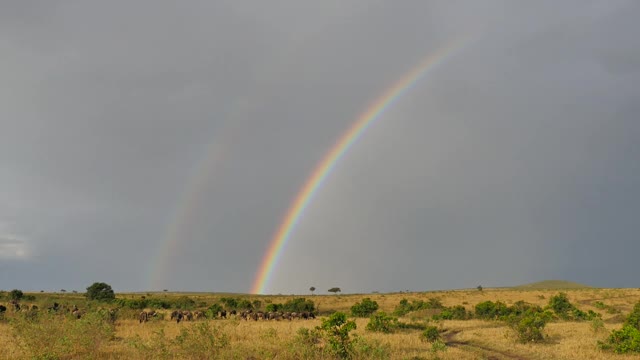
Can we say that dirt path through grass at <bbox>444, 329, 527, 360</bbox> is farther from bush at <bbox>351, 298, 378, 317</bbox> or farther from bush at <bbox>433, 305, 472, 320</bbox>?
bush at <bbox>351, 298, 378, 317</bbox>

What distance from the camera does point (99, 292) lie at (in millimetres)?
79688

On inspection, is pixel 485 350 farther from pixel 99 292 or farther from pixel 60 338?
pixel 99 292

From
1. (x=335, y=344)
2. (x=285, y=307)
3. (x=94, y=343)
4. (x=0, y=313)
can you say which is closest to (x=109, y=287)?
(x=285, y=307)

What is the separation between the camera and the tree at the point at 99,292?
77488 mm

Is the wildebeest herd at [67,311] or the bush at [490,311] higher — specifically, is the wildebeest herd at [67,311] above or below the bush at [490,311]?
above

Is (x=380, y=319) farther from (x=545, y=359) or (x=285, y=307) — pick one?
(x=285, y=307)

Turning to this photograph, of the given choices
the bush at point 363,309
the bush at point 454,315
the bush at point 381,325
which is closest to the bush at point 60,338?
the bush at point 381,325

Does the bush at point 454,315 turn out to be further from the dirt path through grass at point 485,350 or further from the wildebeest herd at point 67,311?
the wildebeest herd at point 67,311

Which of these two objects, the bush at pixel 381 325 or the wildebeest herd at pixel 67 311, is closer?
the wildebeest herd at pixel 67 311

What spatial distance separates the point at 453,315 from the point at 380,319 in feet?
61.5

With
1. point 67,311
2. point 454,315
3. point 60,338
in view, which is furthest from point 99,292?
point 60,338

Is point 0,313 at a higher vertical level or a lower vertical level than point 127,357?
higher

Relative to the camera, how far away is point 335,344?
57.7ft

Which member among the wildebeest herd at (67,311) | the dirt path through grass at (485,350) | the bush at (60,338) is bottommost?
the dirt path through grass at (485,350)
